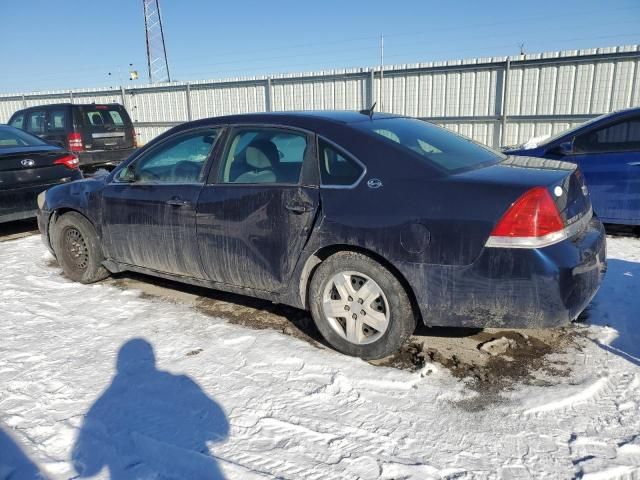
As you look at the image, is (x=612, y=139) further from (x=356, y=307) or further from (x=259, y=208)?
(x=259, y=208)

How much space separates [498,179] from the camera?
2.88 m

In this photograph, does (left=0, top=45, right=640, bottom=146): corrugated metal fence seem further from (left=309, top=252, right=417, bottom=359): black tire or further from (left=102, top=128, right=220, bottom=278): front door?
(left=309, top=252, right=417, bottom=359): black tire

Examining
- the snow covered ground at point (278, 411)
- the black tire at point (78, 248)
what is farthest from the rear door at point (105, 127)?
the snow covered ground at point (278, 411)

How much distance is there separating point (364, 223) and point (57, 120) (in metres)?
11.4

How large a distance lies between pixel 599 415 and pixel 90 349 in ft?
10.4

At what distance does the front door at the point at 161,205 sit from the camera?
12.7 ft

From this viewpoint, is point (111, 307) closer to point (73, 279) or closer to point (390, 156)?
point (73, 279)

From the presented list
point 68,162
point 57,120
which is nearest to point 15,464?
point 68,162

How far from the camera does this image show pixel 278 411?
8.94 ft

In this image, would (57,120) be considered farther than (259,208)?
Yes

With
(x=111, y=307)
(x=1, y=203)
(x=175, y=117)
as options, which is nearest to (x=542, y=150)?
(x=111, y=307)

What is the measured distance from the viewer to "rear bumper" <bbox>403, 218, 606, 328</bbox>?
2.68 meters

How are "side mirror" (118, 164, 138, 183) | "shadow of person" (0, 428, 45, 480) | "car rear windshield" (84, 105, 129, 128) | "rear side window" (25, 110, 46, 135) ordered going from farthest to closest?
"rear side window" (25, 110, 46, 135) → "car rear windshield" (84, 105, 129, 128) → "side mirror" (118, 164, 138, 183) → "shadow of person" (0, 428, 45, 480)

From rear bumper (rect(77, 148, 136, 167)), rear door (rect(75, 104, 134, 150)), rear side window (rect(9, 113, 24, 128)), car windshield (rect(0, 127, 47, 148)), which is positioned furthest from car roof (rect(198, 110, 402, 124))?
rear side window (rect(9, 113, 24, 128))
